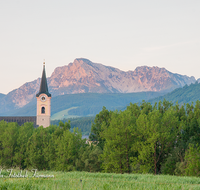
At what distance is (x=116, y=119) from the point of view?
60719 mm

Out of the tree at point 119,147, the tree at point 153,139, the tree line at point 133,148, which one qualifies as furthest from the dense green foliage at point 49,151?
the tree at point 153,139

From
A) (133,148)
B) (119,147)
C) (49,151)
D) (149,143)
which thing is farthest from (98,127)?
(149,143)

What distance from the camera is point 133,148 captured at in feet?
181

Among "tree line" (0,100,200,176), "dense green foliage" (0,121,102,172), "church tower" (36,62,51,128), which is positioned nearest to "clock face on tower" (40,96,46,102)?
"church tower" (36,62,51,128)

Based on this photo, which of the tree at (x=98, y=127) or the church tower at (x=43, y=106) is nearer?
the tree at (x=98, y=127)

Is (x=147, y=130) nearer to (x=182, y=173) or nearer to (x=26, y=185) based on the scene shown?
(x=182, y=173)

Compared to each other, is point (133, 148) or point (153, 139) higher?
point (153, 139)

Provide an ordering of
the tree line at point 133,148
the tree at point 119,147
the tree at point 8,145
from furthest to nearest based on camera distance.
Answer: the tree at point 8,145
the tree at point 119,147
the tree line at point 133,148

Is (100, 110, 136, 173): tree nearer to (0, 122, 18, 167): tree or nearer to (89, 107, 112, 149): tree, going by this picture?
(89, 107, 112, 149): tree

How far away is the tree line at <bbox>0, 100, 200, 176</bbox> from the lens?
172 ft

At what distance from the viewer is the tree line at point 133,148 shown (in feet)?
172

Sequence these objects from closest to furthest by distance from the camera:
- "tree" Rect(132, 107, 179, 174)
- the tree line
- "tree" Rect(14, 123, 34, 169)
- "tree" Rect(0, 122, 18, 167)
Answer: the tree line
"tree" Rect(132, 107, 179, 174)
"tree" Rect(14, 123, 34, 169)
"tree" Rect(0, 122, 18, 167)

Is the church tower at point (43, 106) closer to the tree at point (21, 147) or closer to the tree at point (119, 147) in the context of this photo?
the tree at point (21, 147)

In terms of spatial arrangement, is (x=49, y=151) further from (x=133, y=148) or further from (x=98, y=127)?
(x=133, y=148)
